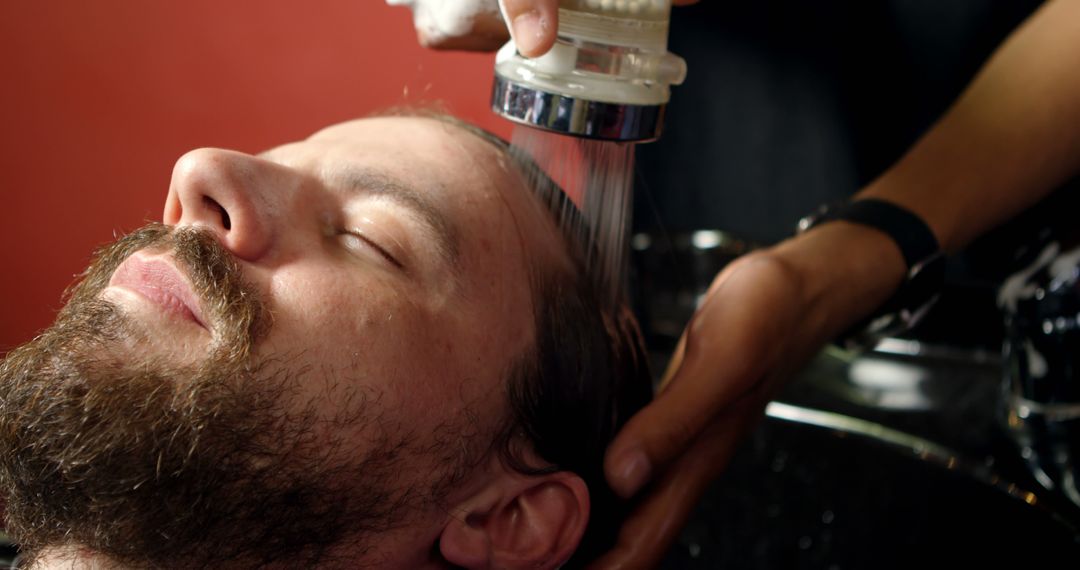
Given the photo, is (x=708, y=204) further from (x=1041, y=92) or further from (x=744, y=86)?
(x=1041, y=92)

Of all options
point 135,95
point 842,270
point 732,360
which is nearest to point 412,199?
point 732,360

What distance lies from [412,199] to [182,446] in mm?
336

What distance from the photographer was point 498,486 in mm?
1093

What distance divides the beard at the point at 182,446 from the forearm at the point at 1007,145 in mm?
854

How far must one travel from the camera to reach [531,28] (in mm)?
845

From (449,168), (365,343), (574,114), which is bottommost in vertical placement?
(365,343)

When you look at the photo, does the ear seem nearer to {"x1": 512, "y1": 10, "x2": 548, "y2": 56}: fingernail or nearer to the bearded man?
the bearded man

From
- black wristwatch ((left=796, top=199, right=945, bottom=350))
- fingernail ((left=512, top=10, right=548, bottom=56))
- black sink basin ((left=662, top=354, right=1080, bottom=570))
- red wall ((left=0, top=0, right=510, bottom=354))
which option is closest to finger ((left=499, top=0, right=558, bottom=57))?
fingernail ((left=512, top=10, right=548, bottom=56))

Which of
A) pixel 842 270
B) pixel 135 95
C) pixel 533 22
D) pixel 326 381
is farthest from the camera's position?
pixel 135 95

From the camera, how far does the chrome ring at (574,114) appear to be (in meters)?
0.91

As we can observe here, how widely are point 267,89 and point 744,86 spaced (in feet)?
3.18

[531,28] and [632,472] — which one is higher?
[531,28]

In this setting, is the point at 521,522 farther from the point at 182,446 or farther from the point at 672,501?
the point at 182,446

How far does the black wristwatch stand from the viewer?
1.37 m
